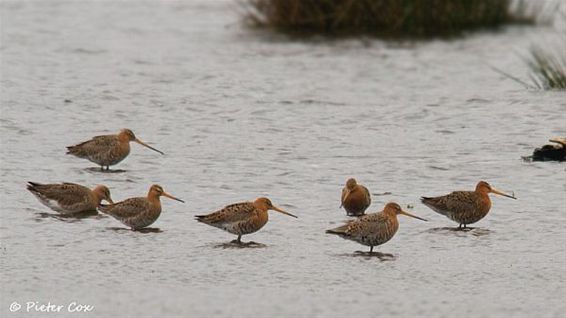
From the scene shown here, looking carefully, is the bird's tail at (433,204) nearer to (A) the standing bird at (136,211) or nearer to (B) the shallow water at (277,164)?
(B) the shallow water at (277,164)

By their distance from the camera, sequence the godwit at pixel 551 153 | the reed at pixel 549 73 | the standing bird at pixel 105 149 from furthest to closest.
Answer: the reed at pixel 549 73, the godwit at pixel 551 153, the standing bird at pixel 105 149

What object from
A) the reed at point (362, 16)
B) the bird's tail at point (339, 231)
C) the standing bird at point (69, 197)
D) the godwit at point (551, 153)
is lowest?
the reed at point (362, 16)

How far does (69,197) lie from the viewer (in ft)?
47.1

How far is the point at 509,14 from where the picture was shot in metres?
33.4

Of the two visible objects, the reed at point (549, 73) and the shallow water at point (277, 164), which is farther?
the reed at point (549, 73)

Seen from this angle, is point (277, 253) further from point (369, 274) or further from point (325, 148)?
point (325, 148)

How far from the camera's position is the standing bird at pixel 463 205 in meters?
14.1

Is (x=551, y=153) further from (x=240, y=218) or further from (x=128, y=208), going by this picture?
(x=128, y=208)

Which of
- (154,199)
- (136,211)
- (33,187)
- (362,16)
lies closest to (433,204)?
(154,199)

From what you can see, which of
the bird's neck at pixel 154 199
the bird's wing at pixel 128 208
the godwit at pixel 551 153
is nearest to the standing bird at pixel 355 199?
the bird's neck at pixel 154 199

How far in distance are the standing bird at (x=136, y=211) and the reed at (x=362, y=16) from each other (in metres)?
17.3

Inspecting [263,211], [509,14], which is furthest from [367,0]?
[263,211]

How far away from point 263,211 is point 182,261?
3.80 ft

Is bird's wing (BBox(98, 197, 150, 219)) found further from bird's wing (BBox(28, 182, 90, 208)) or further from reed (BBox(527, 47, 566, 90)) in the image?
reed (BBox(527, 47, 566, 90))
